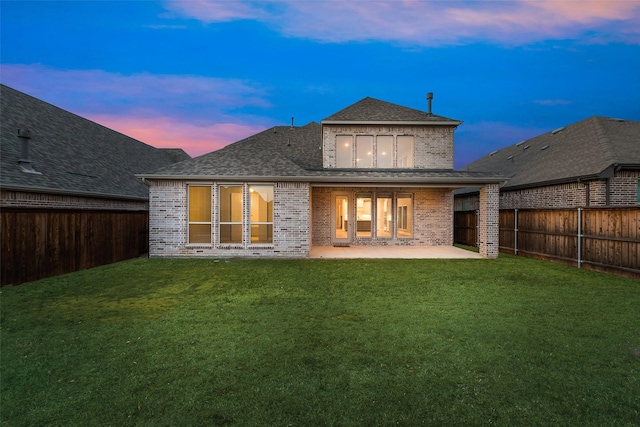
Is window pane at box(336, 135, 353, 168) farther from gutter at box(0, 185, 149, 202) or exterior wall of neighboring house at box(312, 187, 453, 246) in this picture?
gutter at box(0, 185, 149, 202)

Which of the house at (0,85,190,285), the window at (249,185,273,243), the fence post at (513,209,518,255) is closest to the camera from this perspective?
the house at (0,85,190,285)

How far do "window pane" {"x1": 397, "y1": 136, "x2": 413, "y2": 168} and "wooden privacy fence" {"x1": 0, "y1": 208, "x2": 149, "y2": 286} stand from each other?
38.8 ft

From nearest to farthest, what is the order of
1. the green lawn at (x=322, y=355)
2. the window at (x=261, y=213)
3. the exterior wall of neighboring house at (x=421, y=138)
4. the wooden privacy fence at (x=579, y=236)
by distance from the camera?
the green lawn at (x=322, y=355) → the wooden privacy fence at (x=579, y=236) → the window at (x=261, y=213) → the exterior wall of neighboring house at (x=421, y=138)

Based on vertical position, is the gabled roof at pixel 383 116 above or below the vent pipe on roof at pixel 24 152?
above

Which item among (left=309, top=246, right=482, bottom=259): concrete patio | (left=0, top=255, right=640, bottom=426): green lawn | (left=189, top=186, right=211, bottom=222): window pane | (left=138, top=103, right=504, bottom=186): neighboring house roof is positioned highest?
(left=138, top=103, right=504, bottom=186): neighboring house roof

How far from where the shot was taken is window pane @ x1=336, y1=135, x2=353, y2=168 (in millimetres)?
14578

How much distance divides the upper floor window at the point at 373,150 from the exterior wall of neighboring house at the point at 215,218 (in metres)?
3.65

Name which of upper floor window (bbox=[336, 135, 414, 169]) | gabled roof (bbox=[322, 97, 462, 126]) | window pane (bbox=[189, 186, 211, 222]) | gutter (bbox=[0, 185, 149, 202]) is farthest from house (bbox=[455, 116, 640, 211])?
gutter (bbox=[0, 185, 149, 202])

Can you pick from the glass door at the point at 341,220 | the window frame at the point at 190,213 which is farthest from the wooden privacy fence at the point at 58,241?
the glass door at the point at 341,220

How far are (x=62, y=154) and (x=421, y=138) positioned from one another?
15.2m

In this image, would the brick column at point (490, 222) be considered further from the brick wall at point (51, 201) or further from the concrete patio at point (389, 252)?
the brick wall at point (51, 201)

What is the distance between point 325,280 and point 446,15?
12.8m

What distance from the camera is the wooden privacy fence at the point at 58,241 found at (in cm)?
779

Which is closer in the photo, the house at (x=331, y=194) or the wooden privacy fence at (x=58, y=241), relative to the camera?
the wooden privacy fence at (x=58, y=241)
